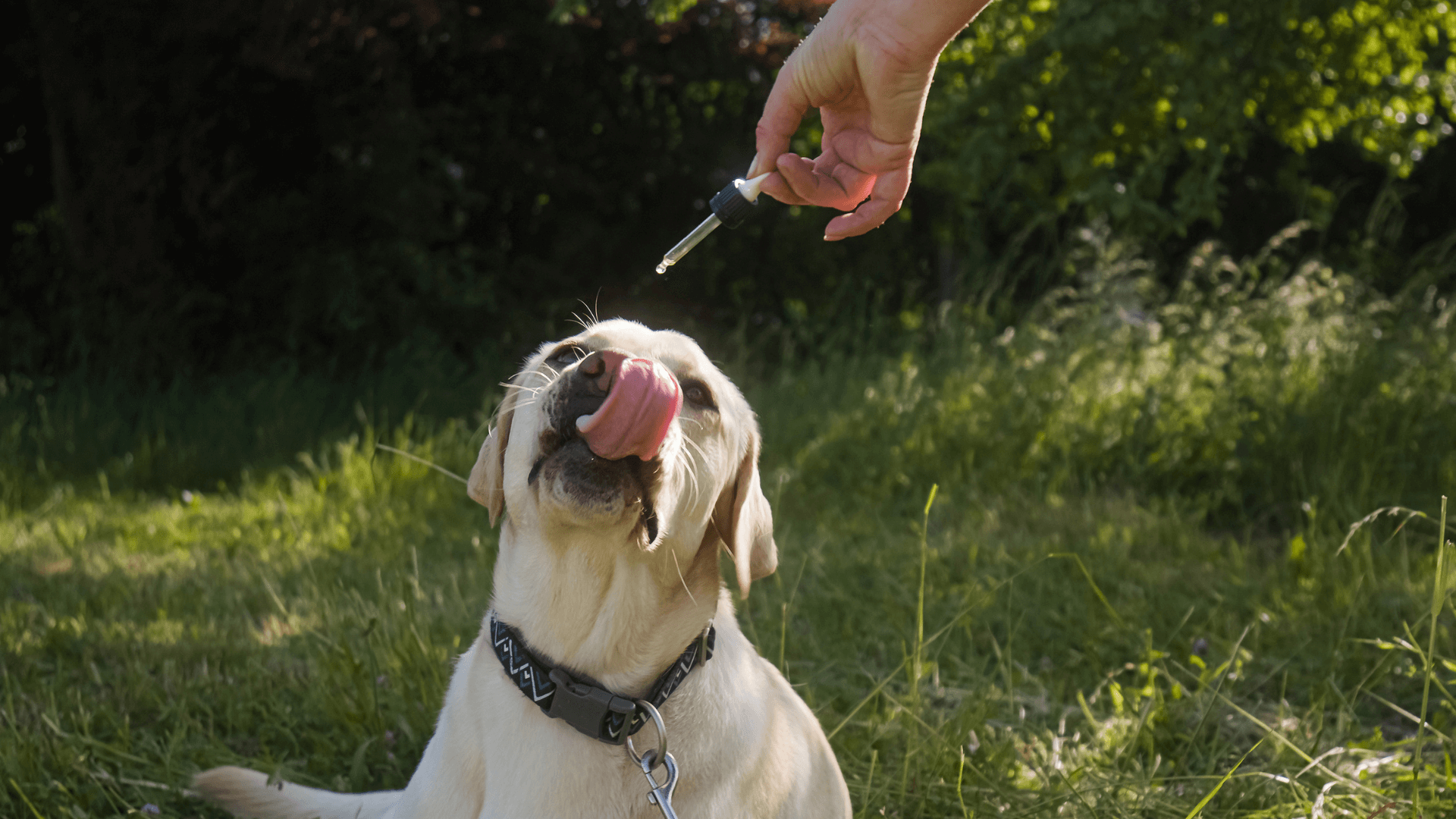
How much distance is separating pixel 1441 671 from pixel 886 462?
2.46 meters

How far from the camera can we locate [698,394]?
7.07 feet

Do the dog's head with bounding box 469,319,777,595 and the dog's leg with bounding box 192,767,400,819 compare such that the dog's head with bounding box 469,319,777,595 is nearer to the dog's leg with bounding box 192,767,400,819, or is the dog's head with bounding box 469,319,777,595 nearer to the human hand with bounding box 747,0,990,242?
the human hand with bounding box 747,0,990,242

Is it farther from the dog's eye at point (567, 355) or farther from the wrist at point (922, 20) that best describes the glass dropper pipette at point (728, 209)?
the wrist at point (922, 20)

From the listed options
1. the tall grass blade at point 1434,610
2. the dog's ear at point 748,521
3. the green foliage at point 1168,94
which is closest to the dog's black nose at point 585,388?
the dog's ear at point 748,521

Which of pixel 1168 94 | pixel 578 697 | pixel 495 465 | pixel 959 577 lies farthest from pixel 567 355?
pixel 1168 94

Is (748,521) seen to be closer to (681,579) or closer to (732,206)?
(681,579)

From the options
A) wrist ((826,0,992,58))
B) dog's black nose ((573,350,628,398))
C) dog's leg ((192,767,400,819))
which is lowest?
dog's leg ((192,767,400,819))

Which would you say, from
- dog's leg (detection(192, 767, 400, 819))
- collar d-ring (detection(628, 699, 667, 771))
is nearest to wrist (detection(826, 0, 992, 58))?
collar d-ring (detection(628, 699, 667, 771))

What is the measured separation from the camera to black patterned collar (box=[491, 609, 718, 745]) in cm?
185

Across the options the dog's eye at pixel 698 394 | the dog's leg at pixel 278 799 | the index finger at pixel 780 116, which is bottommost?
the dog's leg at pixel 278 799

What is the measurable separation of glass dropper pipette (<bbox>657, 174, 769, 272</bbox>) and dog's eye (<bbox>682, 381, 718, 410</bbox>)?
0.79 feet

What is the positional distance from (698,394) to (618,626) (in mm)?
488

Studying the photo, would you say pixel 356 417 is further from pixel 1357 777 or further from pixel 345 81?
pixel 1357 777

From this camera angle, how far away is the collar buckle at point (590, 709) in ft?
6.06
